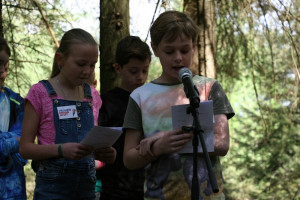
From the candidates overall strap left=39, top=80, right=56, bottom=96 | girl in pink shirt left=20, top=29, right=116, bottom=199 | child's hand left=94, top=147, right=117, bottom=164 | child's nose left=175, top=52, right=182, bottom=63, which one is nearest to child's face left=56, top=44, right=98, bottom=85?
girl in pink shirt left=20, top=29, right=116, bottom=199

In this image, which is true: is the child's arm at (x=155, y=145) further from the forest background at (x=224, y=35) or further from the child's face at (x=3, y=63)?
the forest background at (x=224, y=35)

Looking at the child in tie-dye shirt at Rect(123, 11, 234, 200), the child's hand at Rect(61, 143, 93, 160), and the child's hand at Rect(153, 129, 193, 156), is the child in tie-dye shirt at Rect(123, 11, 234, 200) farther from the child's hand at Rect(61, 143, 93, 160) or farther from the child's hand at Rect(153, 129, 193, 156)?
the child's hand at Rect(61, 143, 93, 160)

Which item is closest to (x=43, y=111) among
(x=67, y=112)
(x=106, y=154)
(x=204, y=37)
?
(x=67, y=112)

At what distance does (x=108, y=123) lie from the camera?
325 centimetres

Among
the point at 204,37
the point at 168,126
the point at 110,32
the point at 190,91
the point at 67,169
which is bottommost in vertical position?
the point at 67,169

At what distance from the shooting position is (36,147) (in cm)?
270

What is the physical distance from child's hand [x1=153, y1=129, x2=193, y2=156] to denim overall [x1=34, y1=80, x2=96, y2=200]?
81 centimetres

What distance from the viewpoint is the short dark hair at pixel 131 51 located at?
3402 mm

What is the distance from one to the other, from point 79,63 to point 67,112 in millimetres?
326

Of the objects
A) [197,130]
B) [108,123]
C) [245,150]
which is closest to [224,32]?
[108,123]

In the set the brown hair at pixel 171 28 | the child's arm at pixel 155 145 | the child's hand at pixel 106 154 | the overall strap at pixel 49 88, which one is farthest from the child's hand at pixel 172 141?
the overall strap at pixel 49 88

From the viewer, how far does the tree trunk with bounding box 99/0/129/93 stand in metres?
4.53

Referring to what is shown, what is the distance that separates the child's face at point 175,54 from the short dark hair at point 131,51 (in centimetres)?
99

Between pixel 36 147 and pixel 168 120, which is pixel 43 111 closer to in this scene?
pixel 36 147
